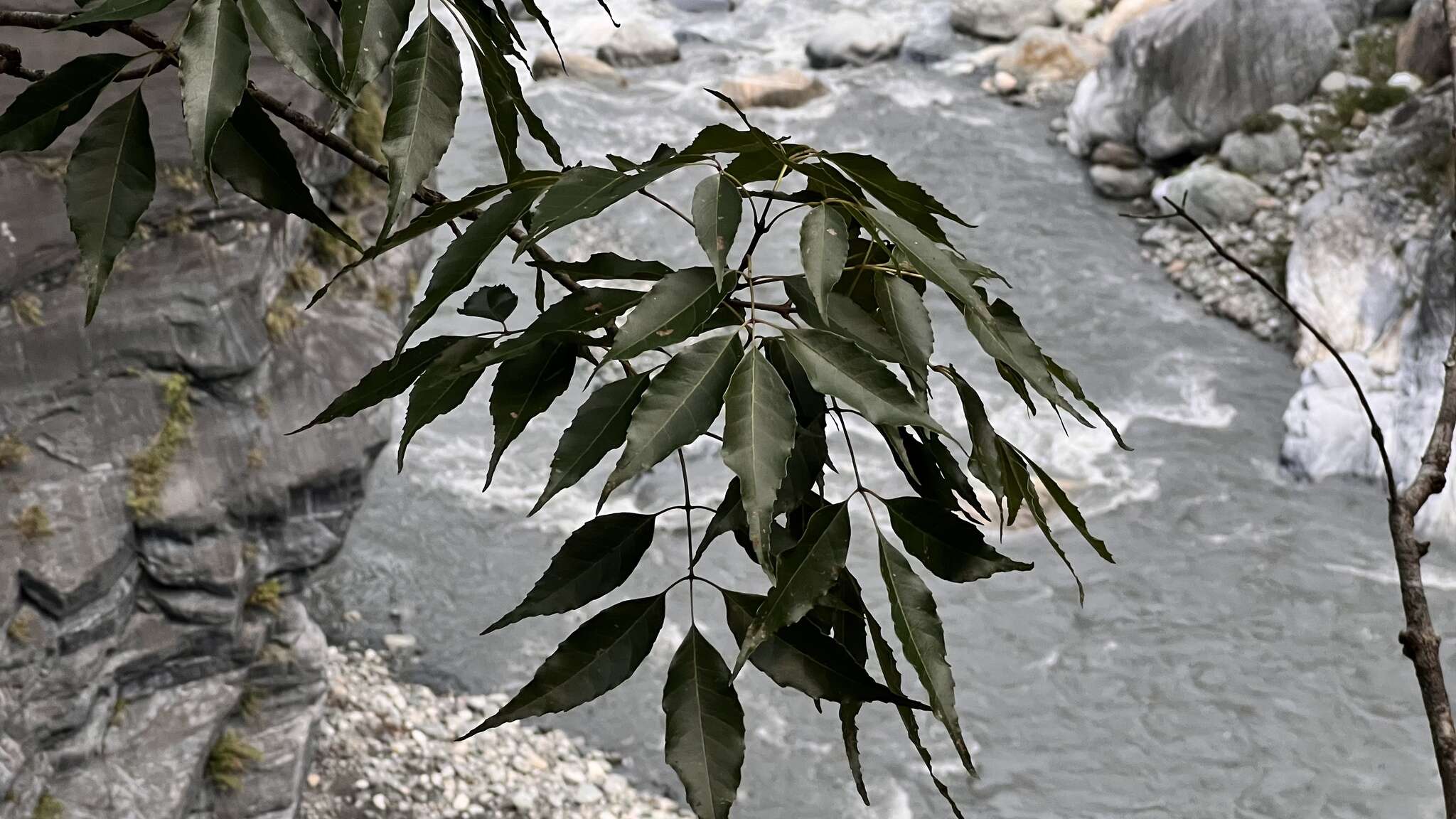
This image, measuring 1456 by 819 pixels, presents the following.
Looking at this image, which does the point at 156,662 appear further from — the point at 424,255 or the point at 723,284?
the point at 723,284

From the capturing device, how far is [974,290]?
624mm

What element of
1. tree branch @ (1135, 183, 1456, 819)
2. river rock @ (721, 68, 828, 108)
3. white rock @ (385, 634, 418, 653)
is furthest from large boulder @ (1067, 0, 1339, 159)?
tree branch @ (1135, 183, 1456, 819)

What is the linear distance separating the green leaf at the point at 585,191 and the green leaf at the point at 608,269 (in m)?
0.06

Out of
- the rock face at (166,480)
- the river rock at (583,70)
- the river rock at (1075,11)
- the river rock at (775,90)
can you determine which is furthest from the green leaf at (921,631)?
the river rock at (1075,11)

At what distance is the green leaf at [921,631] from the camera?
1.89 ft

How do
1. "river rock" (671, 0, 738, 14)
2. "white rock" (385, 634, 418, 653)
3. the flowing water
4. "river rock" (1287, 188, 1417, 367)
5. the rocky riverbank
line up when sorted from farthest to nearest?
1. "river rock" (671, 0, 738, 14)
2. "river rock" (1287, 188, 1417, 367)
3. "white rock" (385, 634, 418, 653)
4. the flowing water
5. the rocky riverbank

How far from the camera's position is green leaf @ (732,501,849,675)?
0.59 metres

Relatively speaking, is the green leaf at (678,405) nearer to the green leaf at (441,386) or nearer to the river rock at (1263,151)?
the green leaf at (441,386)

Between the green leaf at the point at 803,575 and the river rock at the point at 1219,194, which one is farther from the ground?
the green leaf at the point at 803,575

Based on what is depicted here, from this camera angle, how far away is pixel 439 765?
3520 millimetres

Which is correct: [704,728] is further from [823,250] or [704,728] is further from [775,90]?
[775,90]

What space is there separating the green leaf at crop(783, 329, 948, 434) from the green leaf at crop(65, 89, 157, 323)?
1.14 feet

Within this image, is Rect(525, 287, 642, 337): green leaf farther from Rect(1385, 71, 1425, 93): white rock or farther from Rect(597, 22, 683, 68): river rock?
Rect(597, 22, 683, 68): river rock

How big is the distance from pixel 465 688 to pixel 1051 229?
396 cm
